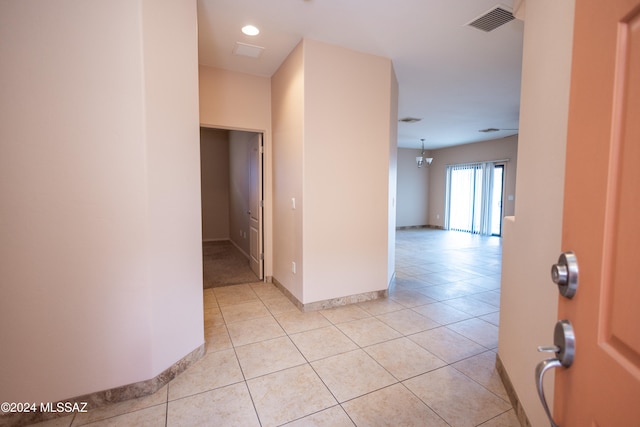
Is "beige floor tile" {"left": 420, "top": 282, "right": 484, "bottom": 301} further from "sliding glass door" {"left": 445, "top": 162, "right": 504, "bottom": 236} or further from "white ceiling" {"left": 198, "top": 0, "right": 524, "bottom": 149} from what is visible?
"sliding glass door" {"left": 445, "top": 162, "right": 504, "bottom": 236}

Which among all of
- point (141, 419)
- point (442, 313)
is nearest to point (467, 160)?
point (442, 313)

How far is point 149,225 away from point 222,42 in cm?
224

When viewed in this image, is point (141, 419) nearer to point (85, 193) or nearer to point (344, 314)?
point (85, 193)

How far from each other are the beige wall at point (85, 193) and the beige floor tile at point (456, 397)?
5.83 ft

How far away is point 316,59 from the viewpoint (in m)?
3.04

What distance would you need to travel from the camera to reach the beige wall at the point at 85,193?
5.10 feet

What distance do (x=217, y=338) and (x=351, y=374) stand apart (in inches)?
49.9

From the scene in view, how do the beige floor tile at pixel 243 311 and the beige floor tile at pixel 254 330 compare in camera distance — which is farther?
the beige floor tile at pixel 243 311

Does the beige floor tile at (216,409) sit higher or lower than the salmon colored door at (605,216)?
lower

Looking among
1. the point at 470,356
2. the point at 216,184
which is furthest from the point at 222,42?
the point at 216,184

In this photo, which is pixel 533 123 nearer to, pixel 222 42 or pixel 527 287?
pixel 527 287

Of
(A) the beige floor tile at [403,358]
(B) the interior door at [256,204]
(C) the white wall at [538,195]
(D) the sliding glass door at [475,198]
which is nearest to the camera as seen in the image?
(C) the white wall at [538,195]

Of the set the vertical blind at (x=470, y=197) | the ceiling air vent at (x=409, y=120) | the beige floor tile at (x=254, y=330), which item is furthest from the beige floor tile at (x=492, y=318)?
the vertical blind at (x=470, y=197)

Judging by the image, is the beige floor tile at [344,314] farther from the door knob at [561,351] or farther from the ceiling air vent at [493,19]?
the ceiling air vent at [493,19]
